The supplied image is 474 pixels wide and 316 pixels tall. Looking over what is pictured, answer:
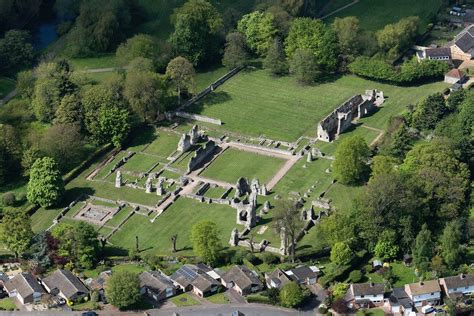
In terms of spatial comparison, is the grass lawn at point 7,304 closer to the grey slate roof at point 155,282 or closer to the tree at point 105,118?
the grey slate roof at point 155,282

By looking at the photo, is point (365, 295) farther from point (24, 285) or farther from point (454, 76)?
point (454, 76)

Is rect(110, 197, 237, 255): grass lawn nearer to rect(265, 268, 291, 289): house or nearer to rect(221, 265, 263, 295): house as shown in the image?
rect(221, 265, 263, 295): house

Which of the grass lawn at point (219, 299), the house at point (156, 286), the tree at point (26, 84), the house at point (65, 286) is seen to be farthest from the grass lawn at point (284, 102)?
the house at point (65, 286)

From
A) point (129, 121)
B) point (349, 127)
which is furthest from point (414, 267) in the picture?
point (129, 121)

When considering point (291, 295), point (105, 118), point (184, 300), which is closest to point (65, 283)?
point (184, 300)

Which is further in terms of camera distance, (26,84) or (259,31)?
(259,31)

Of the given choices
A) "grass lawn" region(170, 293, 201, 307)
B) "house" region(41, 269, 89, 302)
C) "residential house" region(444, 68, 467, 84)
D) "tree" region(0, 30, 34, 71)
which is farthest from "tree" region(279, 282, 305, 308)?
"tree" region(0, 30, 34, 71)

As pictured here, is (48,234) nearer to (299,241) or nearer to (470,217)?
(299,241)
